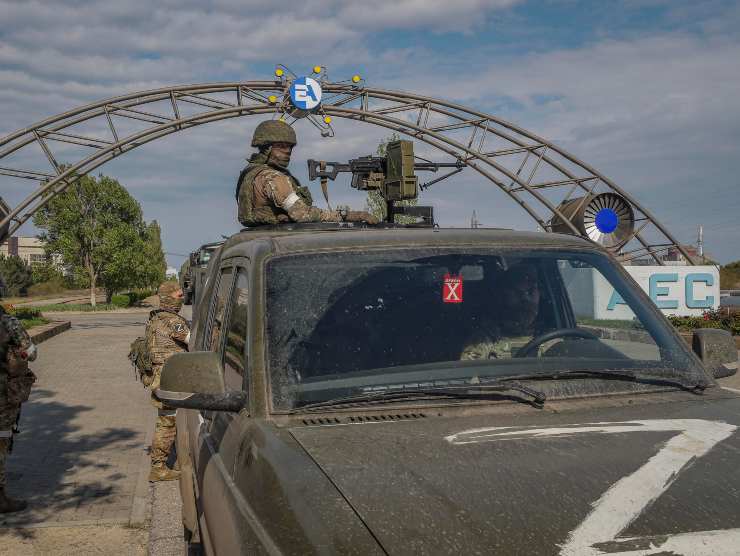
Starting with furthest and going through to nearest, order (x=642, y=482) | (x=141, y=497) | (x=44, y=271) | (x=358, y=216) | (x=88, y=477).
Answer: (x=44, y=271)
(x=88, y=477)
(x=141, y=497)
(x=358, y=216)
(x=642, y=482)

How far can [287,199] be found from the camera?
5.39m

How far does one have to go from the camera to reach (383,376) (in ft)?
9.46

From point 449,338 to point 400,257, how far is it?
1.28 ft

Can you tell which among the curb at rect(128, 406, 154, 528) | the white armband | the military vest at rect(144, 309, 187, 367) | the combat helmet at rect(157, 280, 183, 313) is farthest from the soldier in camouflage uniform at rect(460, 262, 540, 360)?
the combat helmet at rect(157, 280, 183, 313)

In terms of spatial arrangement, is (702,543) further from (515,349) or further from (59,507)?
(59,507)

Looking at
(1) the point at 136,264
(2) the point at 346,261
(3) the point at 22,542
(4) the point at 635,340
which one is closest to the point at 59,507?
(3) the point at 22,542

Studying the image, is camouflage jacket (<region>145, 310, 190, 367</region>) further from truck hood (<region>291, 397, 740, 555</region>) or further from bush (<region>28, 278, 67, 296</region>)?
bush (<region>28, 278, 67, 296</region>)

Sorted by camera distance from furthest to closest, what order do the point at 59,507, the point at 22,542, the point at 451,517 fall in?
the point at 59,507 < the point at 22,542 < the point at 451,517

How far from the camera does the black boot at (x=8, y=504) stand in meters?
6.34

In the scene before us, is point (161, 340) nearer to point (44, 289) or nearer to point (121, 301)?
point (121, 301)

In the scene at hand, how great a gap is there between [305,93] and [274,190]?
15722 millimetres

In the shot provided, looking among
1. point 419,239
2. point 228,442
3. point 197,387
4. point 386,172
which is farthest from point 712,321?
point 197,387

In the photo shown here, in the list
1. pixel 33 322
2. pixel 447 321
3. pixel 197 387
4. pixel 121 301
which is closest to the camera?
pixel 197 387

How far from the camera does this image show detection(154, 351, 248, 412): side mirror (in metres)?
2.71
